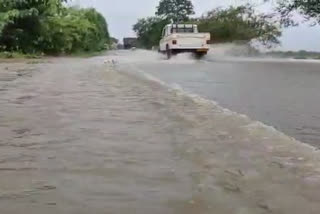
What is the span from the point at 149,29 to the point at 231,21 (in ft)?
169

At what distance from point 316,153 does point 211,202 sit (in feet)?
6.27

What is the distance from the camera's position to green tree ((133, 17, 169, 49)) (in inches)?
4120

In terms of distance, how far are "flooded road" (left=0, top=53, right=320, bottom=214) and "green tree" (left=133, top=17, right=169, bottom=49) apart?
93.0m

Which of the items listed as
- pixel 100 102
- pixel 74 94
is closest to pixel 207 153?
pixel 100 102

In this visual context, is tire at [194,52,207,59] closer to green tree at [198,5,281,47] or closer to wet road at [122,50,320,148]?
wet road at [122,50,320,148]

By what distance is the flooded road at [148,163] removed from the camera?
13.0 ft

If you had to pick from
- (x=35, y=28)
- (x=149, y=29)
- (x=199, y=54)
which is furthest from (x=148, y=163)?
(x=149, y=29)

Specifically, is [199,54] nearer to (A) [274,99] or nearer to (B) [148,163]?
(A) [274,99]

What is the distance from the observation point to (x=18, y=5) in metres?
32.1

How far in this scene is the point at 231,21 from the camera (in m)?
66.2

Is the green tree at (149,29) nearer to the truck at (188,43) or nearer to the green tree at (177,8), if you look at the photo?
the green tree at (177,8)

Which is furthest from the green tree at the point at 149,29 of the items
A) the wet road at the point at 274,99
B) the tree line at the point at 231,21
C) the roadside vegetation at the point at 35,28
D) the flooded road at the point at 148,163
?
the flooded road at the point at 148,163

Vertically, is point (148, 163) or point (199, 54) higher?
point (148, 163)

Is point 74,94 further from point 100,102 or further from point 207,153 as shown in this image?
point 207,153
